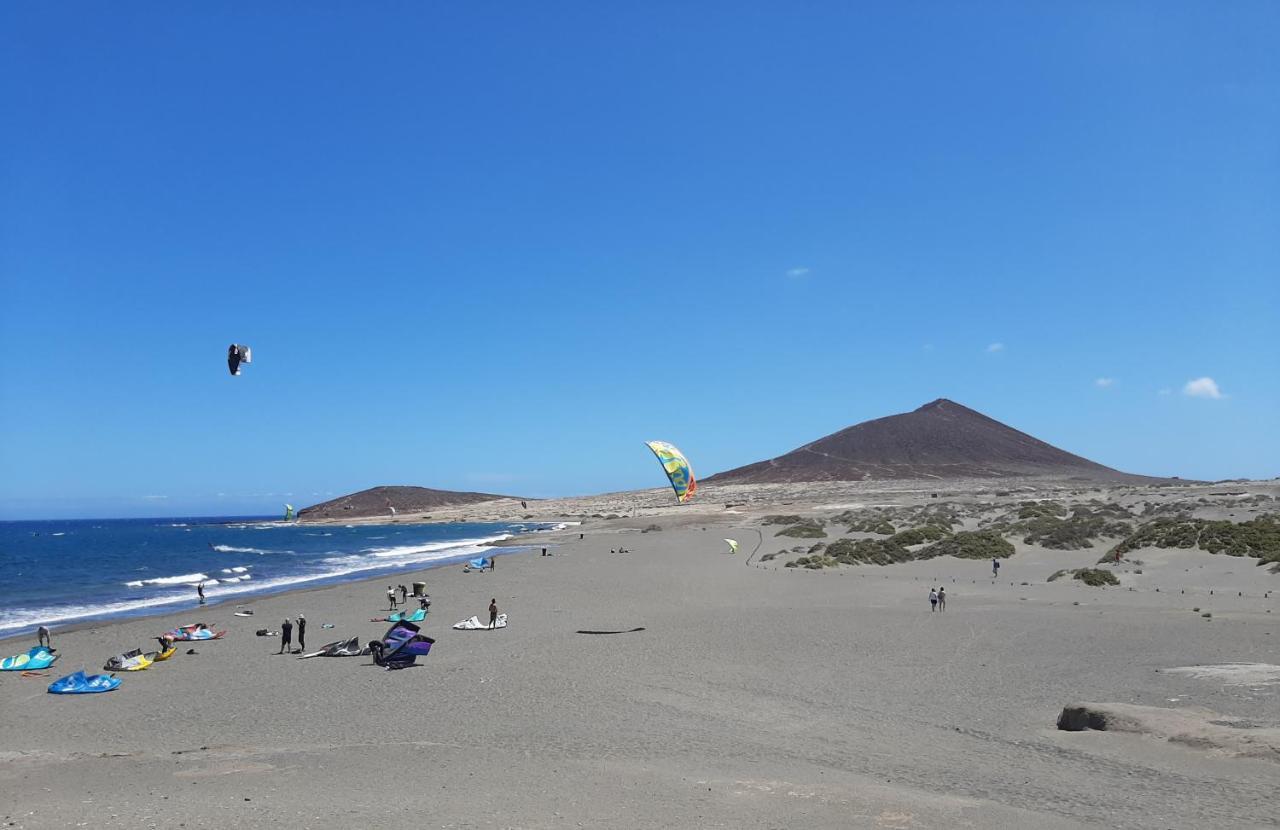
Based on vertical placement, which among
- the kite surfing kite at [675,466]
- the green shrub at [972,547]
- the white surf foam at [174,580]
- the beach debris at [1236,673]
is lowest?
the white surf foam at [174,580]

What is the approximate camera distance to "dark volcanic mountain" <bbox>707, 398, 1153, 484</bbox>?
108394 millimetres

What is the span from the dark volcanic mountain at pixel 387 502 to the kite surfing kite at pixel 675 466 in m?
87.5

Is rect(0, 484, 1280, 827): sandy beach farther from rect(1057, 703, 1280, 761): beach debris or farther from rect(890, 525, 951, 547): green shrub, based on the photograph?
rect(890, 525, 951, 547): green shrub

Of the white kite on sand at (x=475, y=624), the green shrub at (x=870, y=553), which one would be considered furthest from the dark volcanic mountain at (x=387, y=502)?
the white kite on sand at (x=475, y=624)

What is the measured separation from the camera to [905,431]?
437 feet

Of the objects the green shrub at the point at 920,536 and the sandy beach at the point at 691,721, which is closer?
the sandy beach at the point at 691,721

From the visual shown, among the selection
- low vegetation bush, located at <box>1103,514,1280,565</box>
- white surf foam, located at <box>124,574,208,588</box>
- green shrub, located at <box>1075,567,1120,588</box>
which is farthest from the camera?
white surf foam, located at <box>124,574,208,588</box>

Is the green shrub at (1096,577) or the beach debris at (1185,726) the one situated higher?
the green shrub at (1096,577)

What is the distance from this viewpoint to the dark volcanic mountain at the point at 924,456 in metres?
108

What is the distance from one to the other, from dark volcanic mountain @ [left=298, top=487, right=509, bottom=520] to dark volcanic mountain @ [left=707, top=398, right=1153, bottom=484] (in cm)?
4816

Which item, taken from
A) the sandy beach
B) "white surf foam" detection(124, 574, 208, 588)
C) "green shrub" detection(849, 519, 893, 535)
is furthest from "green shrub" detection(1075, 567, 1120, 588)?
"white surf foam" detection(124, 574, 208, 588)

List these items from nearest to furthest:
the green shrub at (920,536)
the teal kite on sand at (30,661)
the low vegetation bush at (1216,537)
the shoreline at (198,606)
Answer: the teal kite on sand at (30,661) < the shoreline at (198,606) < the low vegetation bush at (1216,537) < the green shrub at (920,536)

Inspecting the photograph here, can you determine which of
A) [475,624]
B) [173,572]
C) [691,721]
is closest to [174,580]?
[173,572]

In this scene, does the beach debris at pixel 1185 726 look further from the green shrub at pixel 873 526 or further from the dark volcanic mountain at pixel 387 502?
the dark volcanic mountain at pixel 387 502
